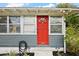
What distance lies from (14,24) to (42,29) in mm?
1783

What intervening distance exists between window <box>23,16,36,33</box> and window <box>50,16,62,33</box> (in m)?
1.12

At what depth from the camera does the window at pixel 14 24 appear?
11891 mm

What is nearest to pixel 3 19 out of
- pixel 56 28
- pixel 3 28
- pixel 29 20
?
pixel 3 28

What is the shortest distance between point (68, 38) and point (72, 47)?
526 mm

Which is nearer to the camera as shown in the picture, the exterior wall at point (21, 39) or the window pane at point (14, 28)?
the exterior wall at point (21, 39)

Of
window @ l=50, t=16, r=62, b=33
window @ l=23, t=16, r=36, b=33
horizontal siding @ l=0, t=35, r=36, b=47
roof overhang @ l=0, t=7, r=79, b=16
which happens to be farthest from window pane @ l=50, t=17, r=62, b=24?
horizontal siding @ l=0, t=35, r=36, b=47

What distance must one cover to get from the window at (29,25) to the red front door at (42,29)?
32cm

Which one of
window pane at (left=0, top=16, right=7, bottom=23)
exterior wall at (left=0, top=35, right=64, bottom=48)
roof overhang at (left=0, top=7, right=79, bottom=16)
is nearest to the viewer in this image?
roof overhang at (left=0, top=7, right=79, bottom=16)

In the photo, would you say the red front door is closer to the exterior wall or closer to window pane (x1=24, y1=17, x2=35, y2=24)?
window pane (x1=24, y1=17, x2=35, y2=24)

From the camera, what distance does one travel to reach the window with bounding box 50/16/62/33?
11836 millimetres

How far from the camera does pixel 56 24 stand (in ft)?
39.0

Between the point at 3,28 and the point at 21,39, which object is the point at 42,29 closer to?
the point at 21,39

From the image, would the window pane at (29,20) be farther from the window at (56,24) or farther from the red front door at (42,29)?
the window at (56,24)

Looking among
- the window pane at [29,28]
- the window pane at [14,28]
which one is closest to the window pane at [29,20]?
the window pane at [29,28]
